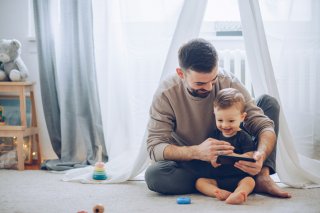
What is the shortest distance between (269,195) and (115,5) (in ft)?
4.27

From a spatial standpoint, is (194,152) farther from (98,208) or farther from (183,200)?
(98,208)

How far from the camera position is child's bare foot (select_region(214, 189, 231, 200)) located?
220 cm

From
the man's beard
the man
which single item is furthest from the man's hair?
the man's beard

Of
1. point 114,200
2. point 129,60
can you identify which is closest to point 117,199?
point 114,200

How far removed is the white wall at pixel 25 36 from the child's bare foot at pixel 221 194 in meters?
1.44

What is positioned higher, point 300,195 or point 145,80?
point 145,80

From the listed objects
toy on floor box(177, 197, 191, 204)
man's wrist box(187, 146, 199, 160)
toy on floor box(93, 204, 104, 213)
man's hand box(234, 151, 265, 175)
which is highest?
man's wrist box(187, 146, 199, 160)

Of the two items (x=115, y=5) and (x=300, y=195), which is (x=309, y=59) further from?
(x=115, y=5)

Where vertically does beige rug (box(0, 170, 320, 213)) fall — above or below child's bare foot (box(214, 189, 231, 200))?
below

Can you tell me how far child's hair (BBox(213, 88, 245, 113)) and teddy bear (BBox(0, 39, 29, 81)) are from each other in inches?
53.3

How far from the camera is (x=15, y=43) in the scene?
10.4ft

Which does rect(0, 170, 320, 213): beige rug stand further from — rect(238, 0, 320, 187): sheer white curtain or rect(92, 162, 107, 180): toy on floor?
rect(238, 0, 320, 187): sheer white curtain

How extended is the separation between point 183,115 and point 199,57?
317 millimetres

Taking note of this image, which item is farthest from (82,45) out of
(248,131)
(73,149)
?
(248,131)
